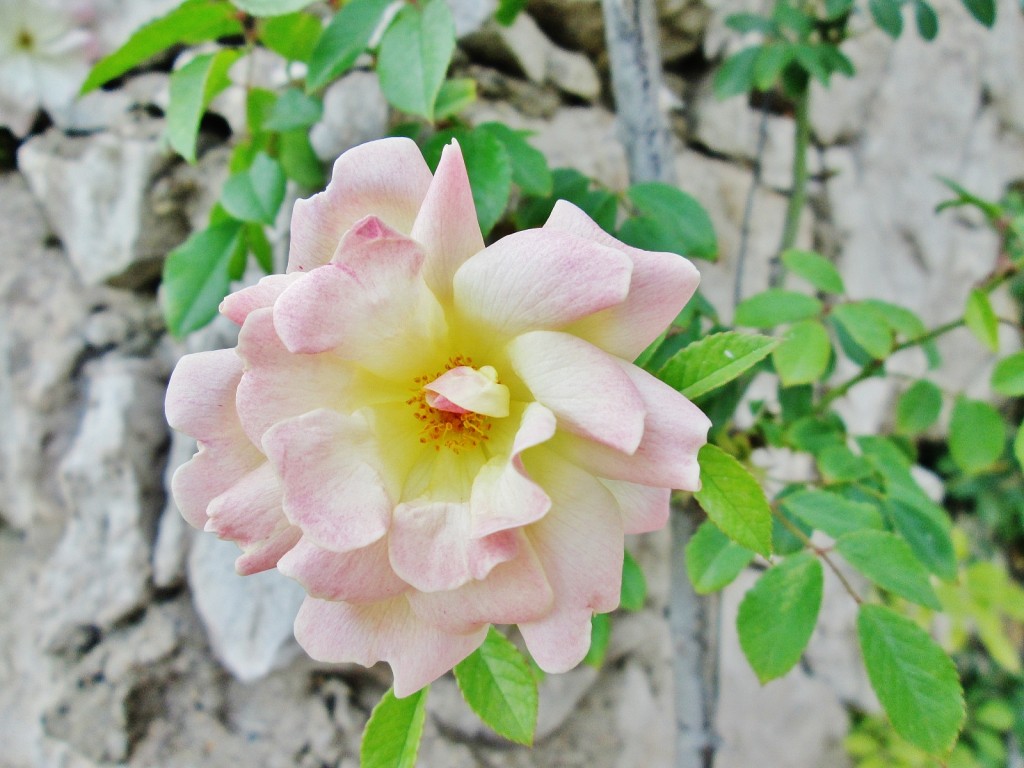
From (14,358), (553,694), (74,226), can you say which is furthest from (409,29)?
(553,694)

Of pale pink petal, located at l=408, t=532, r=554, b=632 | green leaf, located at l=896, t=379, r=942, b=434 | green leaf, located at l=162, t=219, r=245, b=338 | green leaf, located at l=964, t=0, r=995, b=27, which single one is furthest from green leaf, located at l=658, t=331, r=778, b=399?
green leaf, located at l=964, t=0, r=995, b=27

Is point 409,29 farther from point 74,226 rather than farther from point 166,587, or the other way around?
point 166,587

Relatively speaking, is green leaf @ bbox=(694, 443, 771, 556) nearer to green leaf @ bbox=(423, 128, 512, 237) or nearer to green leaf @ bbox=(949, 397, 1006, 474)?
green leaf @ bbox=(423, 128, 512, 237)

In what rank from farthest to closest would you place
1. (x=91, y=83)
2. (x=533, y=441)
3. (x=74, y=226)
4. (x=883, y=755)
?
(x=883, y=755), (x=74, y=226), (x=91, y=83), (x=533, y=441)

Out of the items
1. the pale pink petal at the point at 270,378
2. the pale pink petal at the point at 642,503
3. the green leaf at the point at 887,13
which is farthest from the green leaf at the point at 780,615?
the green leaf at the point at 887,13

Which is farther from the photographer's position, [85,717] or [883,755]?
[883,755]

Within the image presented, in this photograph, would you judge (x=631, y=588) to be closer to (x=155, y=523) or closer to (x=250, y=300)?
(x=250, y=300)
